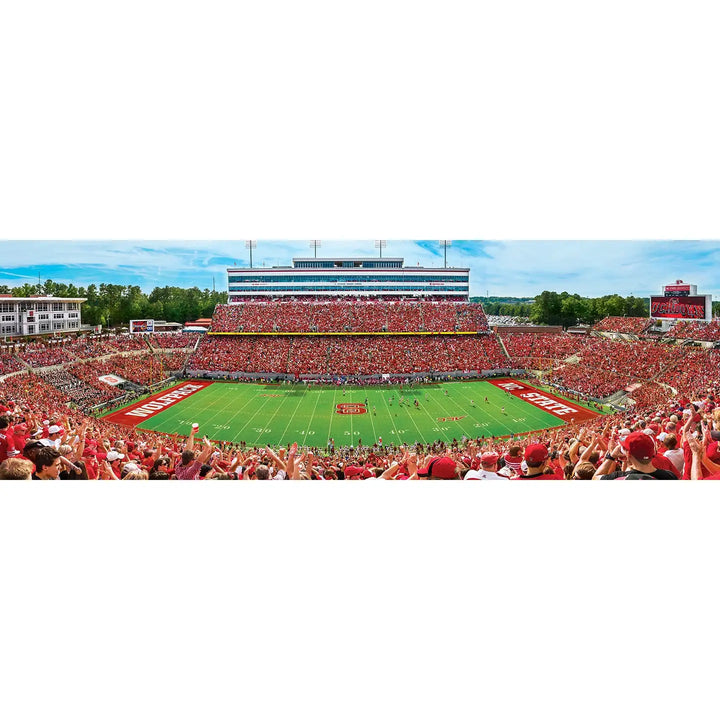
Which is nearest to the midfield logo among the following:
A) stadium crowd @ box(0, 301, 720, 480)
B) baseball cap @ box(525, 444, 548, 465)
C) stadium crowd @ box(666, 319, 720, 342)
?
stadium crowd @ box(0, 301, 720, 480)

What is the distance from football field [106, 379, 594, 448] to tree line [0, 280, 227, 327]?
2.95 m

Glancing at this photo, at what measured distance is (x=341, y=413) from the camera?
40.5ft

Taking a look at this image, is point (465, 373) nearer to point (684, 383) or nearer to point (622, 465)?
point (684, 383)

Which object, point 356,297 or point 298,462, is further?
point 356,297

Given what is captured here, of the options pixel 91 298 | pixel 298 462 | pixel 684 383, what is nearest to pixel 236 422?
pixel 91 298

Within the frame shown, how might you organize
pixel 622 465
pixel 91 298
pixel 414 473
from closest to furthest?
pixel 622 465, pixel 414 473, pixel 91 298

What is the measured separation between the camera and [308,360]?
1686 centimetres

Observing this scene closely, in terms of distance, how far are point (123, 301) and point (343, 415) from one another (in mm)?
7052

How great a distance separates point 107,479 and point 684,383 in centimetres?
1374

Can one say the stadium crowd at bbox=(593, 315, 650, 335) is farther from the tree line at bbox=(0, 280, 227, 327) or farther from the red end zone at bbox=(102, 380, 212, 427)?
the red end zone at bbox=(102, 380, 212, 427)

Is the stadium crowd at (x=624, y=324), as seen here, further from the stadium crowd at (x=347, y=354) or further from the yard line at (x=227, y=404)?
the yard line at (x=227, y=404)

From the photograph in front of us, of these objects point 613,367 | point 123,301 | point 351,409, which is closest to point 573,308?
point 613,367

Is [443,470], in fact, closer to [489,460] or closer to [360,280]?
[489,460]

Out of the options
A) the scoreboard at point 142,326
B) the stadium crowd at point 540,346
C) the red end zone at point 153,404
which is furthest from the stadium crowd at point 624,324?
the scoreboard at point 142,326
